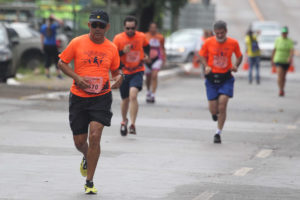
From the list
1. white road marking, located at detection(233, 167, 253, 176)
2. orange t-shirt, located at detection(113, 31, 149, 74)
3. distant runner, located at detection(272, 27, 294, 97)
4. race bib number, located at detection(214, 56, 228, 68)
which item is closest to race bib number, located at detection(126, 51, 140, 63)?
orange t-shirt, located at detection(113, 31, 149, 74)

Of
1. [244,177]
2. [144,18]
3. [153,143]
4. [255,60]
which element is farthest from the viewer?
[144,18]

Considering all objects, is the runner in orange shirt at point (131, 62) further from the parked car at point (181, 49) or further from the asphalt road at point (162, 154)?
the parked car at point (181, 49)

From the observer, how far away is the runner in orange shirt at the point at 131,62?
1250 cm

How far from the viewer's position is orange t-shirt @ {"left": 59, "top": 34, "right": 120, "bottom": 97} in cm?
766

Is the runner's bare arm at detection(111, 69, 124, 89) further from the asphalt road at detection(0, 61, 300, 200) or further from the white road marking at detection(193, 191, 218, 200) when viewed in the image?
the white road marking at detection(193, 191, 218, 200)

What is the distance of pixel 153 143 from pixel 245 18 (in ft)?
195

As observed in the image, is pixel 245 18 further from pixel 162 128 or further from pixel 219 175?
pixel 219 175

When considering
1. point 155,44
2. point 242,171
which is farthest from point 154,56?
point 242,171

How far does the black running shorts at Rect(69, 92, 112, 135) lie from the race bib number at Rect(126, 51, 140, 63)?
5024 millimetres

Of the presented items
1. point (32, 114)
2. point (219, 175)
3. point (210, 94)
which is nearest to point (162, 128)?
point (210, 94)

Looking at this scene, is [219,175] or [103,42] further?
[219,175]

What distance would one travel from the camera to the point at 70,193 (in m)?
7.53

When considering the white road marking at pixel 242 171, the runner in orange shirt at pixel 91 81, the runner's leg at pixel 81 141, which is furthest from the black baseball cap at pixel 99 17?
the white road marking at pixel 242 171

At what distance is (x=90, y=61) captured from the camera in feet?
25.1
